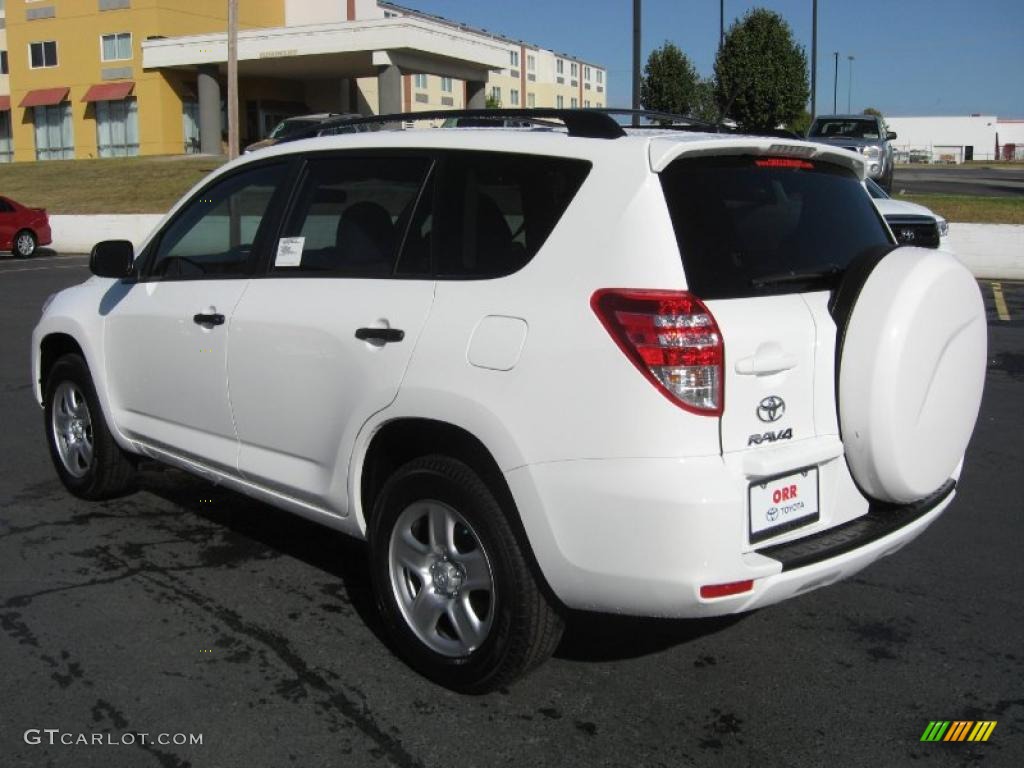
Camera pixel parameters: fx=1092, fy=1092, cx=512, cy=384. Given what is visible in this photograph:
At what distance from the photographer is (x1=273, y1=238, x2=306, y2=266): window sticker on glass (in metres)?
4.34

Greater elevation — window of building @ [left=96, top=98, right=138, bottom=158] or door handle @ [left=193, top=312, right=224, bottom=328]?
window of building @ [left=96, top=98, right=138, bottom=158]

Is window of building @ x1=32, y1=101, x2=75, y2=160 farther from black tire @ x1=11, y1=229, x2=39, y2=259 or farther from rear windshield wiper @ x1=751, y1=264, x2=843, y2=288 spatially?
rear windshield wiper @ x1=751, y1=264, x2=843, y2=288

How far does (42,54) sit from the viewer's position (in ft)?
177

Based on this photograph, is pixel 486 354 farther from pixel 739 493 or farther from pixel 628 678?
pixel 628 678

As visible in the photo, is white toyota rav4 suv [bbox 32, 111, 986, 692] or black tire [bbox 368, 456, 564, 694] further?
black tire [bbox 368, 456, 564, 694]

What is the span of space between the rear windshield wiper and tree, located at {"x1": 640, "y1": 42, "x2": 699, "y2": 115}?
1923 inches

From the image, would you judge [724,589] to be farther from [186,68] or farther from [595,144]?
[186,68]

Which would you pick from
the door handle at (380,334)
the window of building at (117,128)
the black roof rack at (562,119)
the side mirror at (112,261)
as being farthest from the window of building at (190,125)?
the door handle at (380,334)

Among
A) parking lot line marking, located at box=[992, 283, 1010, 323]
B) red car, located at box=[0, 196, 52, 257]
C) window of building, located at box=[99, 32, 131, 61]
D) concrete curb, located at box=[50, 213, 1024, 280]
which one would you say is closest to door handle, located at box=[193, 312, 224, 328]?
Result: parking lot line marking, located at box=[992, 283, 1010, 323]

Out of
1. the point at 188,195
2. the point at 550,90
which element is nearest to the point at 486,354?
the point at 188,195

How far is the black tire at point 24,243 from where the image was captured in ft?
81.8

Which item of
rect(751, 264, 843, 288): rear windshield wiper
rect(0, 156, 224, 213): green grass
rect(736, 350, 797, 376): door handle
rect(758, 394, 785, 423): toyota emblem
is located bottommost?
rect(758, 394, 785, 423): toyota emblem

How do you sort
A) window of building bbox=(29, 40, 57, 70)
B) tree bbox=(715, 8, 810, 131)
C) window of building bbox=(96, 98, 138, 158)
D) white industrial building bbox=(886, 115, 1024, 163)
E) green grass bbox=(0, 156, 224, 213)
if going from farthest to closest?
white industrial building bbox=(886, 115, 1024, 163) → window of building bbox=(29, 40, 57, 70) → window of building bbox=(96, 98, 138, 158) → tree bbox=(715, 8, 810, 131) → green grass bbox=(0, 156, 224, 213)

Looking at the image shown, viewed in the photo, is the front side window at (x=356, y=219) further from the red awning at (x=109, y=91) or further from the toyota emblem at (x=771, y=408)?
the red awning at (x=109, y=91)
